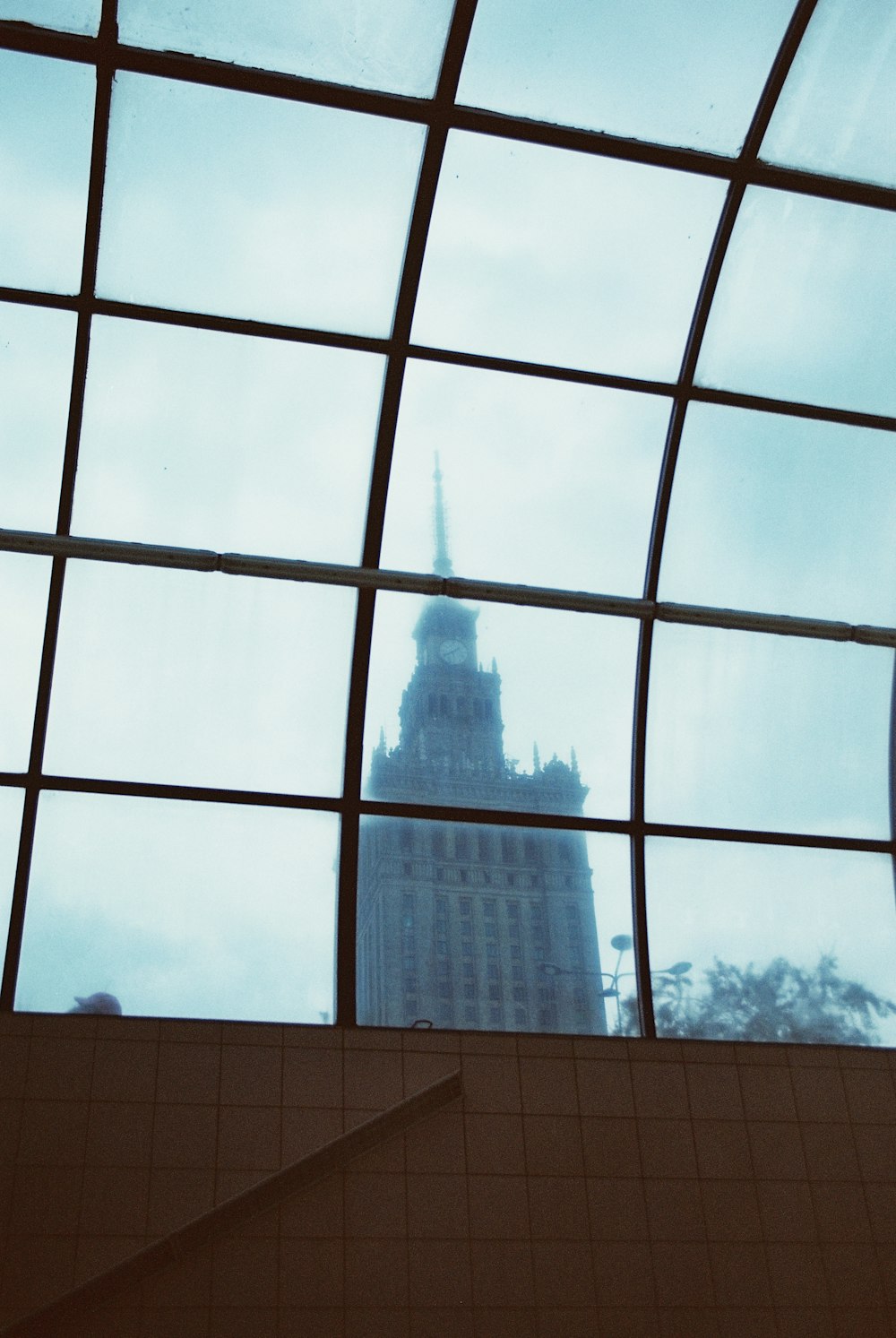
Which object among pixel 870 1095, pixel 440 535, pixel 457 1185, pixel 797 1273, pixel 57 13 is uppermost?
pixel 57 13

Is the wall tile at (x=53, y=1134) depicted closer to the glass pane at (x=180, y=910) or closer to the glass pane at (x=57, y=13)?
the glass pane at (x=180, y=910)

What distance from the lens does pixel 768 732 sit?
1024 cm

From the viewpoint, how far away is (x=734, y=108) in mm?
8734

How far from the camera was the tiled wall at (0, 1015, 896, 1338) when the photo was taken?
7.76 m

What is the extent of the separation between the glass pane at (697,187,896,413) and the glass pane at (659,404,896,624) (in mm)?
311

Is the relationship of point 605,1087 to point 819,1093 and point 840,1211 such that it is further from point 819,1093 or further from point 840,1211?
point 840,1211

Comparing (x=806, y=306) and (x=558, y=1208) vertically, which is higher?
(x=806, y=306)

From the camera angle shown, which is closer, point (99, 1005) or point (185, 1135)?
point (185, 1135)

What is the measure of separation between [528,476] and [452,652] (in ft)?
5.03

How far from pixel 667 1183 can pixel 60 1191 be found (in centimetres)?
418

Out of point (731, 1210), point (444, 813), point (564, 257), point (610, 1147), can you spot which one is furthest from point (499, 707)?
point (731, 1210)

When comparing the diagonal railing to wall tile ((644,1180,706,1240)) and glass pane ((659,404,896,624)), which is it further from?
glass pane ((659,404,896,624))

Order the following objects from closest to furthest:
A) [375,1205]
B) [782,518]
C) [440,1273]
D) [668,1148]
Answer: [440,1273], [375,1205], [668,1148], [782,518]

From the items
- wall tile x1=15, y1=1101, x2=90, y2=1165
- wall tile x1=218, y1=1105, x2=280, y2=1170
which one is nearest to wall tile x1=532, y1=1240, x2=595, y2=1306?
wall tile x1=218, y1=1105, x2=280, y2=1170
